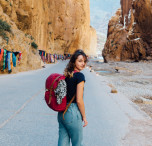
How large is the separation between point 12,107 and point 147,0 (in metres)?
46.5

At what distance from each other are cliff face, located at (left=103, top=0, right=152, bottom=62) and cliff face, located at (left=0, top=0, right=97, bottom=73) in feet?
56.9

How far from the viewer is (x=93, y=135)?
12.1 feet

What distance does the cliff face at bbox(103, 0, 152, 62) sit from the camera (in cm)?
4434

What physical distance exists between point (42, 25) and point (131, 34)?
2297cm

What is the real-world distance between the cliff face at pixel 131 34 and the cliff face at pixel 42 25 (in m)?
17.4

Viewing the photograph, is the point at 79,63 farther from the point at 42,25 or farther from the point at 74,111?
the point at 42,25

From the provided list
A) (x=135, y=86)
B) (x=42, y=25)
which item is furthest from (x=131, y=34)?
(x=135, y=86)

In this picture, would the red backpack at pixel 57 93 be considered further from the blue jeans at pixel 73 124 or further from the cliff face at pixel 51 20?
the cliff face at pixel 51 20

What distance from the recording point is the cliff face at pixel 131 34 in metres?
44.3

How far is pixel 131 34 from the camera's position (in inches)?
1892

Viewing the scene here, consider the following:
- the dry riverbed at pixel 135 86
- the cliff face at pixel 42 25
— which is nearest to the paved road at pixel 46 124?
the dry riverbed at pixel 135 86

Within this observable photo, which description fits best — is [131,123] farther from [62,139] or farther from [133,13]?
[133,13]

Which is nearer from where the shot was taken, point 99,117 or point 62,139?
point 62,139

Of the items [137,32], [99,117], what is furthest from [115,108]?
[137,32]
